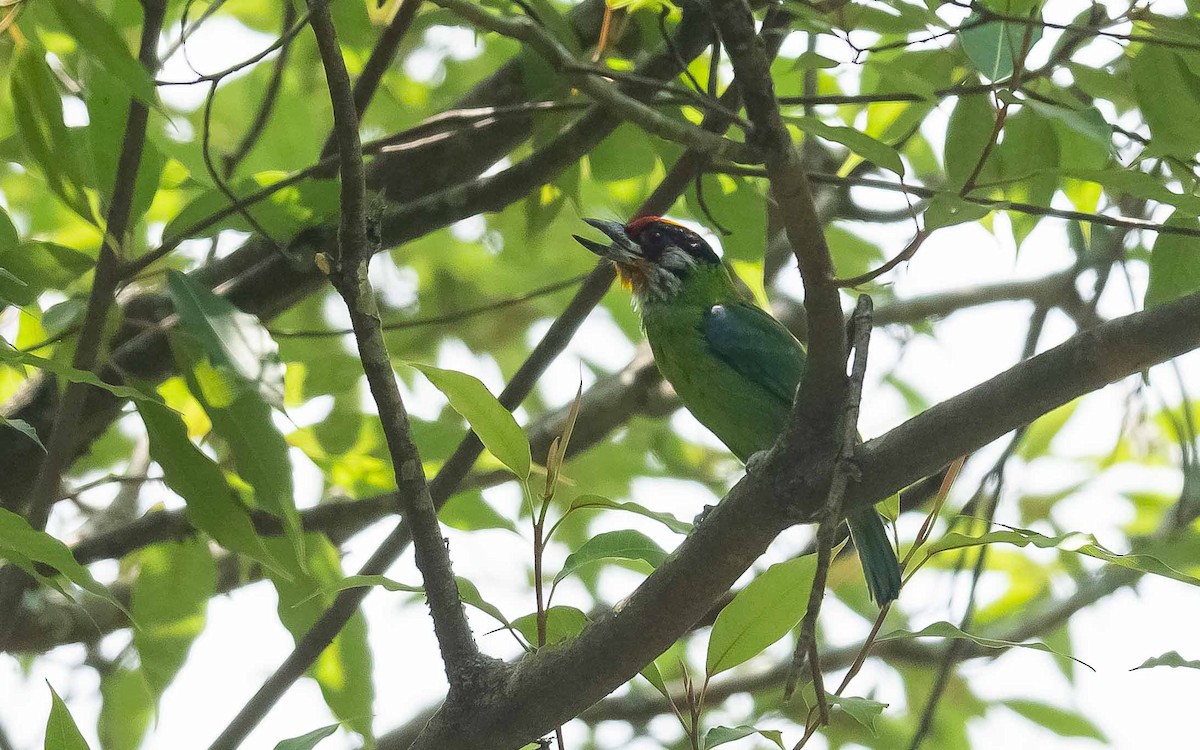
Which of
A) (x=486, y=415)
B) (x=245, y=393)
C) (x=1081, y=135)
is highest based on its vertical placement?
(x=1081, y=135)

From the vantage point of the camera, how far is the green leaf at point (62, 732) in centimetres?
235

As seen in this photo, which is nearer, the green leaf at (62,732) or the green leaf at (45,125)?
the green leaf at (62,732)

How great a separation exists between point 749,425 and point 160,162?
6.90 ft

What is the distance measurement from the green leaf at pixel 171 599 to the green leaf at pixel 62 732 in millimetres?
991

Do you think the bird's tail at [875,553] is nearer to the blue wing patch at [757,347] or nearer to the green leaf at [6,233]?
the blue wing patch at [757,347]

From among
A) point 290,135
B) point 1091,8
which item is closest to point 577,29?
point 290,135

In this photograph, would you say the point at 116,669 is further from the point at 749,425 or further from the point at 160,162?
the point at 749,425

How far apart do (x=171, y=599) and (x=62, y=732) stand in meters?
1.33

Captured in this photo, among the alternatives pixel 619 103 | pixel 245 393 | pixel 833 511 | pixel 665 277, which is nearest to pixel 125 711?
pixel 245 393

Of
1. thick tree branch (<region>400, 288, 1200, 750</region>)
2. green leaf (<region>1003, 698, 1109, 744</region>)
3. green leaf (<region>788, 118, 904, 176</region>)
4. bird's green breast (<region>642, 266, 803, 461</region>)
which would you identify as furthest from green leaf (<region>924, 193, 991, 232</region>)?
green leaf (<region>1003, 698, 1109, 744</region>)

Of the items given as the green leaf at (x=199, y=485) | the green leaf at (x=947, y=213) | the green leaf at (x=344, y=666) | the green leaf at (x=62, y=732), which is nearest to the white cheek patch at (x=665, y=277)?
the green leaf at (x=344, y=666)

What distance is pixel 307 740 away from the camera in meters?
2.35

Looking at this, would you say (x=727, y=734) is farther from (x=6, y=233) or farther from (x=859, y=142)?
(x=6, y=233)

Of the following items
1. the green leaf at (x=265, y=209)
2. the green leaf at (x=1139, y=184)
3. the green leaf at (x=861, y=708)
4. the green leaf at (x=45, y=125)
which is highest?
the green leaf at (x=265, y=209)
